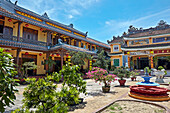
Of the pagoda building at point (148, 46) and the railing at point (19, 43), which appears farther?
the pagoda building at point (148, 46)

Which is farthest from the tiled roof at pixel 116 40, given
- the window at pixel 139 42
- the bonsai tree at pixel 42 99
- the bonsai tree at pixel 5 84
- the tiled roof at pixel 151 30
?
the bonsai tree at pixel 5 84

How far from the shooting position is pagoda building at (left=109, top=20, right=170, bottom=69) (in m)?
19.9

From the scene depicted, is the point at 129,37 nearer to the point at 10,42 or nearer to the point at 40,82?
the point at 10,42

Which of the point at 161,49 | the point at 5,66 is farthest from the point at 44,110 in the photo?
the point at 161,49

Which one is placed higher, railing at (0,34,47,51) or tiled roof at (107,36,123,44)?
tiled roof at (107,36,123,44)

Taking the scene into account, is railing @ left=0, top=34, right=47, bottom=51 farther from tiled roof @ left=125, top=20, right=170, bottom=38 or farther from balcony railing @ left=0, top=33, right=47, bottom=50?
tiled roof @ left=125, top=20, right=170, bottom=38

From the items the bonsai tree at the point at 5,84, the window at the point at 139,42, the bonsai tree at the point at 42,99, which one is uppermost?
the window at the point at 139,42

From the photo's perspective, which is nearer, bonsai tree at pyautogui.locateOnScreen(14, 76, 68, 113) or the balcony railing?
bonsai tree at pyautogui.locateOnScreen(14, 76, 68, 113)

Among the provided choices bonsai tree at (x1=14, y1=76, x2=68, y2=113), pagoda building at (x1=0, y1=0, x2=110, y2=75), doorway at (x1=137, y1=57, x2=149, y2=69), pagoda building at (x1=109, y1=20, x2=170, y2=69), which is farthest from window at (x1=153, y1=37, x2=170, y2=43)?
bonsai tree at (x1=14, y1=76, x2=68, y2=113)

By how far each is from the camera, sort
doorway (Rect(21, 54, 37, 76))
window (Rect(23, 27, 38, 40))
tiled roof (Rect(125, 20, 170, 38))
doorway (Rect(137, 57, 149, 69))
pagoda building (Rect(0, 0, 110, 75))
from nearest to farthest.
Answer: pagoda building (Rect(0, 0, 110, 75)) → window (Rect(23, 27, 38, 40)) → doorway (Rect(21, 54, 37, 76)) → tiled roof (Rect(125, 20, 170, 38)) → doorway (Rect(137, 57, 149, 69))

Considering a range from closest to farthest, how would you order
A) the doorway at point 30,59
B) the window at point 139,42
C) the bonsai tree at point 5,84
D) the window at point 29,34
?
the bonsai tree at point 5,84 → the window at point 29,34 → the doorway at point 30,59 → the window at point 139,42

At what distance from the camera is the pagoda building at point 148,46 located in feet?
65.4

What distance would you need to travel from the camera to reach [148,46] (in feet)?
68.0

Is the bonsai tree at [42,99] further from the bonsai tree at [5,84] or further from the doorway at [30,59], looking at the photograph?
the doorway at [30,59]
